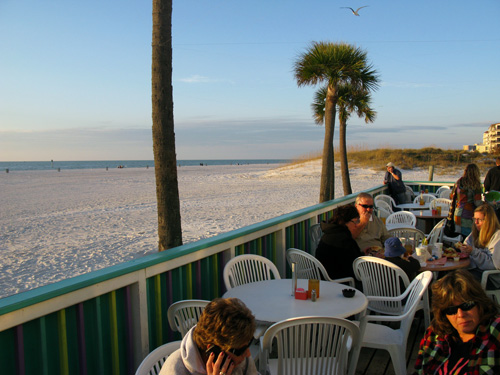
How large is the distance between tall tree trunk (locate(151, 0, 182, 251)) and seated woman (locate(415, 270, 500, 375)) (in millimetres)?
3761

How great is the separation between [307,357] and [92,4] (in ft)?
23.3

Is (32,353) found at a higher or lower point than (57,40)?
lower

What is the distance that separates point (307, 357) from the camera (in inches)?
92.6

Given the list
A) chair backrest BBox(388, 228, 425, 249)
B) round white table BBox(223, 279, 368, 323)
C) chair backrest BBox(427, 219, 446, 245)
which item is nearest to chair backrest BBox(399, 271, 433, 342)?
round white table BBox(223, 279, 368, 323)

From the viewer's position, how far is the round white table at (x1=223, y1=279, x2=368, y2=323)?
2785mm

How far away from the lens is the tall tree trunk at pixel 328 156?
12.3m

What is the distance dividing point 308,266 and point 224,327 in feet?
8.59

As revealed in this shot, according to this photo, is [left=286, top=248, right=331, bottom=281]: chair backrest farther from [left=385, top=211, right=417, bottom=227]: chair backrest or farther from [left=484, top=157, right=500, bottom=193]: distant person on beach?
[left=484, top=157, right=500, bottom=193]: distant person on beach

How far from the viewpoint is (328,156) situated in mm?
12711

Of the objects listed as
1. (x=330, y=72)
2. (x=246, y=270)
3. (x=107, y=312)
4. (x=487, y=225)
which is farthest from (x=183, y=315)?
(x=330, y=72)

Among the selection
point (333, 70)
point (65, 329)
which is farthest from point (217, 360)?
point (333, 70)

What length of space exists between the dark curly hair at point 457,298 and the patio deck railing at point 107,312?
1743 millimetres

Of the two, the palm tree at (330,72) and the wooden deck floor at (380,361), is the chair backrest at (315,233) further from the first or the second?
the palm tree at (330,72)

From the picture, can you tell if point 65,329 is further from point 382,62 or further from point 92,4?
point 382,62
